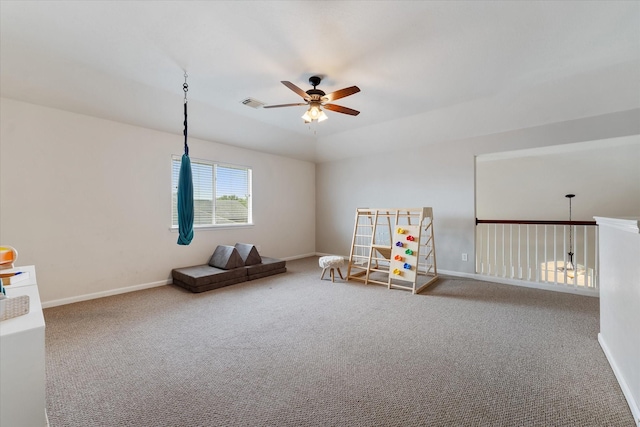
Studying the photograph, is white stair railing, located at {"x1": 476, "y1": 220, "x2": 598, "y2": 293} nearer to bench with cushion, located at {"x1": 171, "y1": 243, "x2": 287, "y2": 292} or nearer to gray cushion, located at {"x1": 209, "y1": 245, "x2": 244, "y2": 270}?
bench with cushion, located at {"x1": 171, "y1": 243, "x2": 287, "y2": 292}

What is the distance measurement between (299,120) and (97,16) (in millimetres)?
2956

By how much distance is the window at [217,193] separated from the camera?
15.4ft

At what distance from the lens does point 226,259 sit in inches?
180

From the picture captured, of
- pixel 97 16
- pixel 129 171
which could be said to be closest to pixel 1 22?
pixel 97 16

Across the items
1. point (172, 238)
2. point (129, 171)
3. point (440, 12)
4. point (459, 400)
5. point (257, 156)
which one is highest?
point (440, 12)

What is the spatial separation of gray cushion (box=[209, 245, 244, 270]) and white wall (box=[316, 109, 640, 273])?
275cm

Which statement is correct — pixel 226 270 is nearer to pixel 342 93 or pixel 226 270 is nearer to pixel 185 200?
pixel 185 200

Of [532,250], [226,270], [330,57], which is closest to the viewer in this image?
[330,57]

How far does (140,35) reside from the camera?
2.45 meters

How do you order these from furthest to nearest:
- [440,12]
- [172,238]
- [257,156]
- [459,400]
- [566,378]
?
1. [257,156]
2. [172,238]
3. [440,12]
4. [566,378]
5. [459,400]

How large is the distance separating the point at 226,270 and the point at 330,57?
341 cm

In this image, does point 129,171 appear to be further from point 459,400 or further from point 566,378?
point 566,378

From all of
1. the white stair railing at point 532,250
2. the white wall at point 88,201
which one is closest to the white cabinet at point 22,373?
the white wall at point 88,201

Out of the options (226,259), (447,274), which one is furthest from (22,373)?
(447,274)
